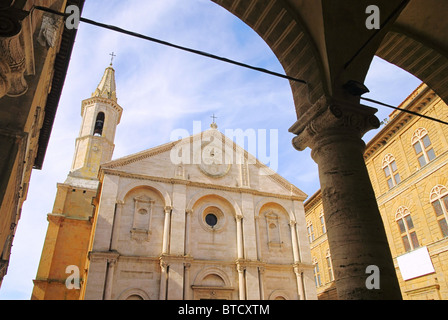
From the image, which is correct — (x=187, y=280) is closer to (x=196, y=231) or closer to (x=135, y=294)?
(x=135, y=294)

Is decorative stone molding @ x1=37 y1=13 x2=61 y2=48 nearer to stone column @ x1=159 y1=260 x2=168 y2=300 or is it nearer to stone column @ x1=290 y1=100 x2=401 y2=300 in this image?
stone column @ x1=290 y1=100 x2=401 y2=300

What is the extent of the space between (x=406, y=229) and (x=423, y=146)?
4601 mm

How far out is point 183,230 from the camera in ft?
63.9

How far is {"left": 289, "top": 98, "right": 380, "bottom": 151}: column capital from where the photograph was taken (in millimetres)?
4309

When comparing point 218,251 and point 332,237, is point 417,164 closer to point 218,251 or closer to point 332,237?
point 218,251

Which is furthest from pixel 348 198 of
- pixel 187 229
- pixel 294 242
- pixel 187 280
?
pixel 294 242

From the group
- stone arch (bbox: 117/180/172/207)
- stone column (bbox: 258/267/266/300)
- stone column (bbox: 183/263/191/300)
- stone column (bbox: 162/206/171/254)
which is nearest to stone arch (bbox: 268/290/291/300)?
stone column (bbox: 258/267/266/300)

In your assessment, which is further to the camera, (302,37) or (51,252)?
(51,252)

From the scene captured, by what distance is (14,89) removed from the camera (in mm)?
3189

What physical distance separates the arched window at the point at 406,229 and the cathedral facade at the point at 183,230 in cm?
579

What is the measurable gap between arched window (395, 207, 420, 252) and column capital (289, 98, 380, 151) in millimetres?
15807

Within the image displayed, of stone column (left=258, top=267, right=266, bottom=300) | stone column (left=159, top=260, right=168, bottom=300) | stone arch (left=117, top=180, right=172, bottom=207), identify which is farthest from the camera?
stone arch (left=117, top=180, right=172, bottom=207)
